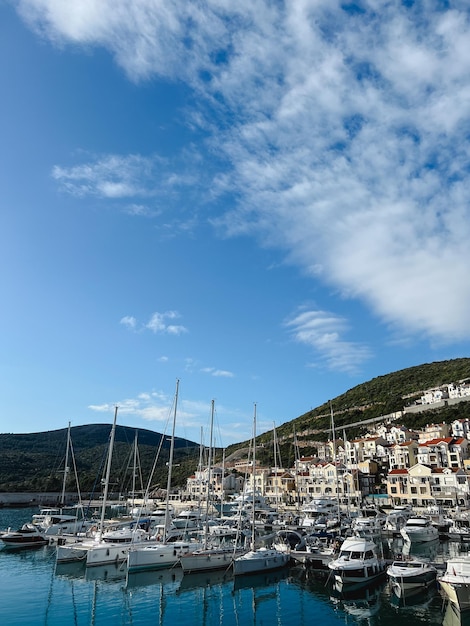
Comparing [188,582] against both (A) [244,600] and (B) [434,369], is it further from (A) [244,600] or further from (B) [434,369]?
(B) [434,369]

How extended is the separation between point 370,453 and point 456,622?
88286 millimetres

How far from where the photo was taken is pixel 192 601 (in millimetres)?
29172

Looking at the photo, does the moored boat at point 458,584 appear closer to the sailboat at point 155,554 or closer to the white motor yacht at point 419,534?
the sailboat at point 155,554

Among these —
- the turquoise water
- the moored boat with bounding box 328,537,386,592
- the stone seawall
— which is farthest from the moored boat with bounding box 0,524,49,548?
the stone seawall

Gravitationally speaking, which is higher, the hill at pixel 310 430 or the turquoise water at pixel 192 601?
the hill at pixel 310 430

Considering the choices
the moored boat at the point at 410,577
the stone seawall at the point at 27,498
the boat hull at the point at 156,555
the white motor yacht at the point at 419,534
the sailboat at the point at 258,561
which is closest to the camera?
the moored boat at the point at 410,577

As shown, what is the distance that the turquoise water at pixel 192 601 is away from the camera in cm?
2545

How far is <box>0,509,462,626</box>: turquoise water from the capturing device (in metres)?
25.5

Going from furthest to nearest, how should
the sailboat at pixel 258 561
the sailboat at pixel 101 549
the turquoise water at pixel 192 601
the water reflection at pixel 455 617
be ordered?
the sailboat at pixel 101 549 < the sailboat at pixel 258 561 < the turquoise water at pixel 192 601 < the water reflection at pixel 455 617

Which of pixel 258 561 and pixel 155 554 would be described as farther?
pixel 155 554

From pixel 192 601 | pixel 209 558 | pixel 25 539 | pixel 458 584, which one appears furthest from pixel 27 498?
pixel 458 584

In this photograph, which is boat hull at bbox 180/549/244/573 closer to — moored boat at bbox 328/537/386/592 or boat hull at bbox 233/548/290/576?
boat hull at bbox 233/548/290/576

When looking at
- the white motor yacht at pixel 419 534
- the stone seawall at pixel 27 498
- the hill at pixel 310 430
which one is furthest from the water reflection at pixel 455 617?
the stone seawall at pixel 27 498

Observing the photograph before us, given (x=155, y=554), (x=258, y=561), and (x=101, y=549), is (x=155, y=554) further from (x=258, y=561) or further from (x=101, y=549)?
(x=258, y=561)
